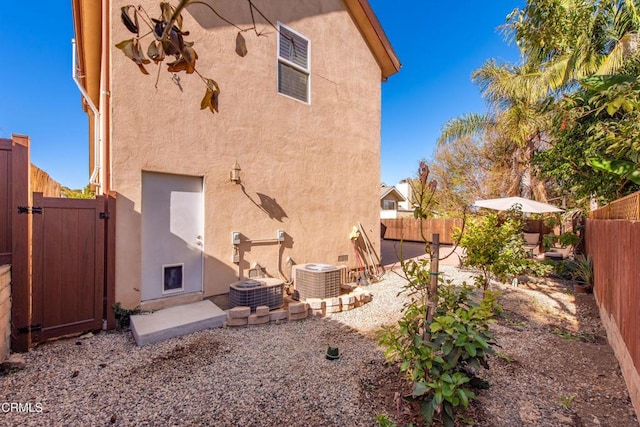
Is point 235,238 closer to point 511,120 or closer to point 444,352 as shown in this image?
point 444,352

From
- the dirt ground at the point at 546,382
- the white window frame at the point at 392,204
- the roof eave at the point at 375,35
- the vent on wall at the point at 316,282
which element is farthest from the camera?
the white window frame at the point at 392,204

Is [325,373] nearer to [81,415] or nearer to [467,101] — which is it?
[81,415]

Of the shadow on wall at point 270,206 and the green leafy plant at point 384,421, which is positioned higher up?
the shadow on wall at point 270,206

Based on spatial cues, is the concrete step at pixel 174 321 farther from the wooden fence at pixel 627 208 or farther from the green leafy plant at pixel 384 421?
the wooden fence at pixel 627 208

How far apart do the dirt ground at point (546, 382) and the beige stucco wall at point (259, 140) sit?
Answer: 4.09 metres

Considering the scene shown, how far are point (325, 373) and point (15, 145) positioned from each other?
16.0 ft

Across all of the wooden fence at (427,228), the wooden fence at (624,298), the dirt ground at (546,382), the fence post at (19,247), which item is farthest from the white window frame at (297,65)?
the wooden fence at (427,228)

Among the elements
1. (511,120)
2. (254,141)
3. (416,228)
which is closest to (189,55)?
(254,141)

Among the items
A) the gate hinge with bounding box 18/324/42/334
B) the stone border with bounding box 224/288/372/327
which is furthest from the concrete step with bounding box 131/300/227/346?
the gate hinge with bounding box 18/324/42/334

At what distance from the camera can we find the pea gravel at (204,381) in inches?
109

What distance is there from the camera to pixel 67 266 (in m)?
4.30

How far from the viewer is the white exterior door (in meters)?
5.14

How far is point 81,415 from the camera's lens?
9.12 feet

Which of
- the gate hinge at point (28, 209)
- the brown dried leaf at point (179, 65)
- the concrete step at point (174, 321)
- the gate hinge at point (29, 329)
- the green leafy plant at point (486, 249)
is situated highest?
the brown dried leaf at point (179, 65)
